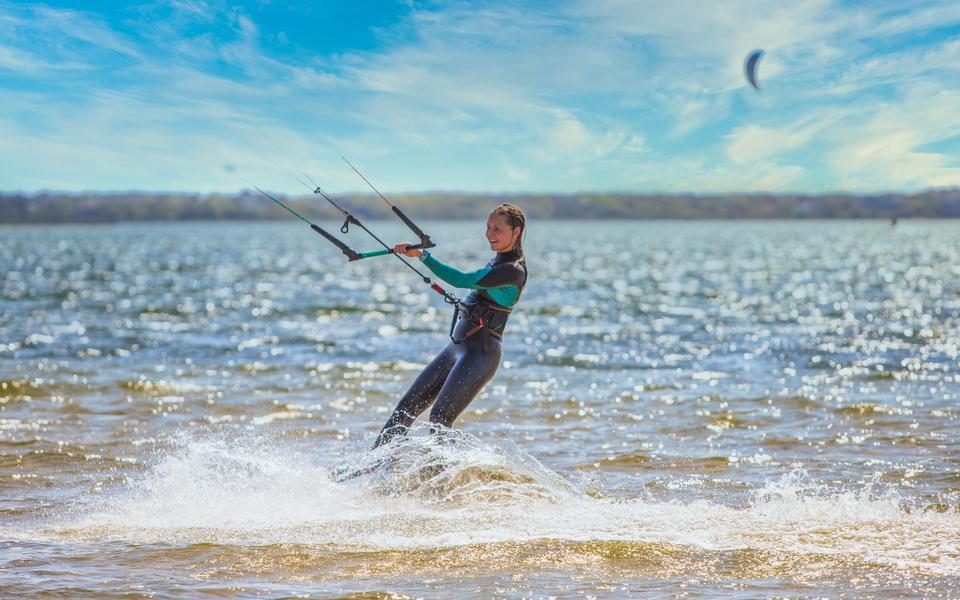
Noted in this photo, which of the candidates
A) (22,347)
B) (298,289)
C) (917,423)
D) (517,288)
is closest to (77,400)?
(22,347)

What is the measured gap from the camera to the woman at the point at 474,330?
9156 millimetres

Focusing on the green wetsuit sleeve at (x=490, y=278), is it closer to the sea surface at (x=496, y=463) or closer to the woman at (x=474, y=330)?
the woman at (x=474, y=330)

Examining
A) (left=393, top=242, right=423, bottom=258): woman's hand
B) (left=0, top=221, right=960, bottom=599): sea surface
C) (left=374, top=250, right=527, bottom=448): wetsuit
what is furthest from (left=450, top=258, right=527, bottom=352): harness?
(left=0, top=221, right=960, bottom=599): sea surface

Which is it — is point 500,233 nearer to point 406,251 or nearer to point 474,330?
point 406,251

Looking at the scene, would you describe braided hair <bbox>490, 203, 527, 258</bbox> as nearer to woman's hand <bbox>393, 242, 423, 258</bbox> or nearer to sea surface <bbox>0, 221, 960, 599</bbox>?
woman's hand <bbox>393, 242, 423, 258</bbox>

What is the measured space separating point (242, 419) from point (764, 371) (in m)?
9.90

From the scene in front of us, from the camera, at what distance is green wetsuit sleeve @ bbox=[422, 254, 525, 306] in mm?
8945

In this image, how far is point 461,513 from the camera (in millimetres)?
9016

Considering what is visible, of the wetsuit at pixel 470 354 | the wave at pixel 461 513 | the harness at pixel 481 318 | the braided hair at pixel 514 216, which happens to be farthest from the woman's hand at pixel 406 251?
the wave at pixel 461 513

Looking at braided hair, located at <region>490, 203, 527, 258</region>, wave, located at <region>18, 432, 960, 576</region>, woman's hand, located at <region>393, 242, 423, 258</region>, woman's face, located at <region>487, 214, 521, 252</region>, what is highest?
braided hair, located at <region>490, 203, 527, 258</region>

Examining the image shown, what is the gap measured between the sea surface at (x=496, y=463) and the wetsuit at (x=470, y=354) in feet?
1.14

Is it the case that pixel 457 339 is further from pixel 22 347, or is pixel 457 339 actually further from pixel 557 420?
pixel 22 347

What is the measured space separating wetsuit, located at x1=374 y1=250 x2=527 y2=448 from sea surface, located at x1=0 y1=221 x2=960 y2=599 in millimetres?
349

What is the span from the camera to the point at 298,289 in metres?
44.6
